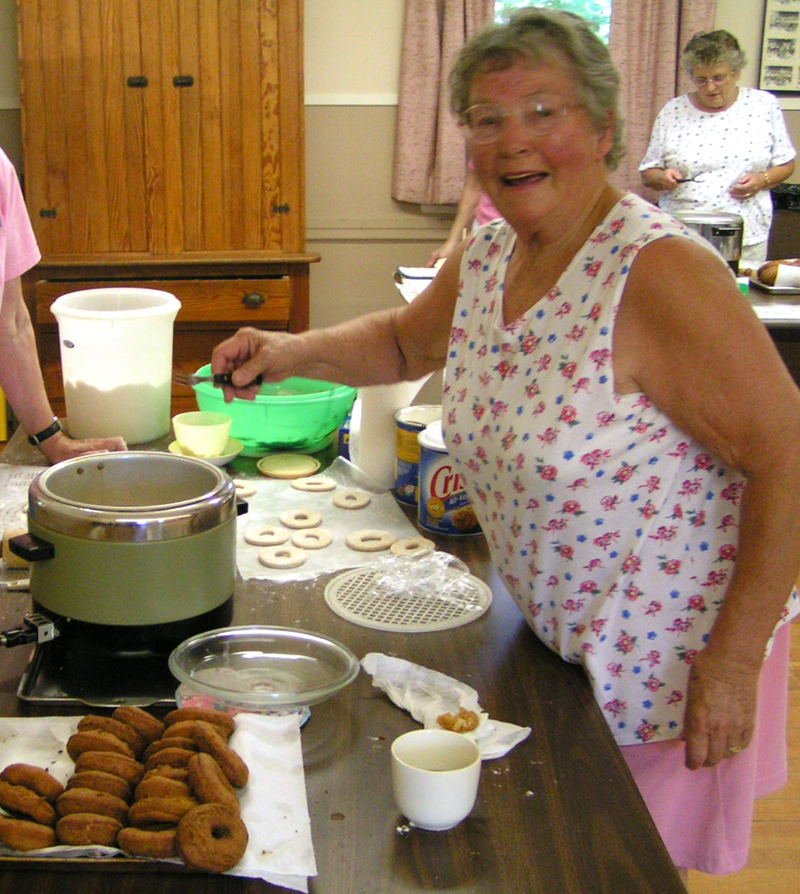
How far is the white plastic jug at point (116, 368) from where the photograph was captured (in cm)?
197

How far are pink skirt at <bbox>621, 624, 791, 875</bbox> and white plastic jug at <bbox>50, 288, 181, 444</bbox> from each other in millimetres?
1163

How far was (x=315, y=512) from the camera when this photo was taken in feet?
5.53

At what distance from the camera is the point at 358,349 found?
5.80ft

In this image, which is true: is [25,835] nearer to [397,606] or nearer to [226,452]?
[397,606]

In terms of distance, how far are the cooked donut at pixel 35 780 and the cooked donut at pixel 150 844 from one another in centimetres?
9

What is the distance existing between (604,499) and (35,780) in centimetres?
69

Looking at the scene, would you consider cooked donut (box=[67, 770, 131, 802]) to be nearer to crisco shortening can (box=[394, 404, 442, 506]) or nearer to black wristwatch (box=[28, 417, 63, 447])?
crisco shortening can (box=[394, 404, 442, 506])

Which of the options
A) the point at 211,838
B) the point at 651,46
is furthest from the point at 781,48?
the point at 211,838

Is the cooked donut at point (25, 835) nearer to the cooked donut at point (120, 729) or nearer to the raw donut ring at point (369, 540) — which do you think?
the cooked donut at point (120, 729)

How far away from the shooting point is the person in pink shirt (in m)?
1.94

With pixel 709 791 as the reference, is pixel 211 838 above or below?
above

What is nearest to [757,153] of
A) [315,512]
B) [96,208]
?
[96,208]

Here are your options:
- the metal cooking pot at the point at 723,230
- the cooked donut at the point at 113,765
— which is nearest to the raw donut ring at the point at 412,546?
the cooked donut at the point at 113,765

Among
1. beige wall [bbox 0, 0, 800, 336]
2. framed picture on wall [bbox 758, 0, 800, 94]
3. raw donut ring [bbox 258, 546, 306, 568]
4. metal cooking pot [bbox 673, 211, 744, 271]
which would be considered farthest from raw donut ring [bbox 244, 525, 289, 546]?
framed picture on wall [bbox 758, 0, 800, 94]
